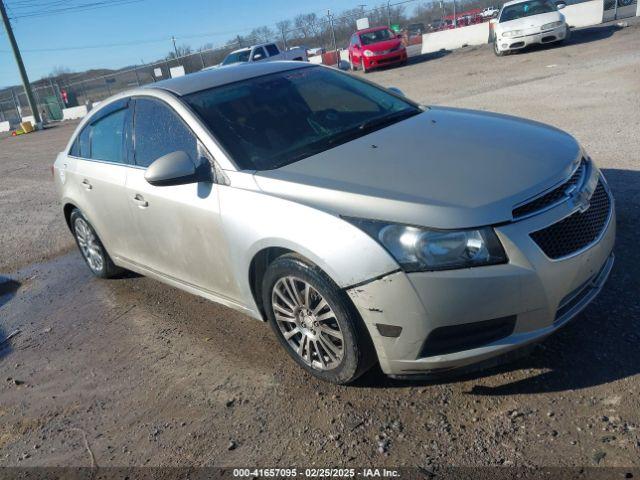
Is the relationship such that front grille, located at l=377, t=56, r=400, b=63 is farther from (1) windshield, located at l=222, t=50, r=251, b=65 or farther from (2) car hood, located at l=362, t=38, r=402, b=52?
(1) windshield, located at l=222, t=50, r=251, b=65

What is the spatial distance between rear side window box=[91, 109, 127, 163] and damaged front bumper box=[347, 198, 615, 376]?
103 inches

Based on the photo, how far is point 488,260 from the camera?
2482 millimetres

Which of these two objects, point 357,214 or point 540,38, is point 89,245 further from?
point 540,38

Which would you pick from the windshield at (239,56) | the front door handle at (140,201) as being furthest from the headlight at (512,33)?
the front door handle at (140,201)

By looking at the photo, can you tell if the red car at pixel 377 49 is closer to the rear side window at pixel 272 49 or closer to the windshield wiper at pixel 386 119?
the rear side window at pixel 272 49

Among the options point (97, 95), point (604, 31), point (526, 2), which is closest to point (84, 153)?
point (526, 2)

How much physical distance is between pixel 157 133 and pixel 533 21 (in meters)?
16.4

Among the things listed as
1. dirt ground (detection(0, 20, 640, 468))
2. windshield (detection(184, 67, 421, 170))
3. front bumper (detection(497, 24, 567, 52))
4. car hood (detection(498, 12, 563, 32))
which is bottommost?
dirt ground (detection(0, 20, 640, 468))

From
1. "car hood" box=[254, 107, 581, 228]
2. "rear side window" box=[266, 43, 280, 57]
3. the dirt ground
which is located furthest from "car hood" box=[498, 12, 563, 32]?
"car hood" box=[254, 107, 581, 228]

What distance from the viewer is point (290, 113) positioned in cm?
374

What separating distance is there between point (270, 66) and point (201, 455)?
286 cm

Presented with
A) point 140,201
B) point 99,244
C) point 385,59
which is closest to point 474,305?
point 140,201

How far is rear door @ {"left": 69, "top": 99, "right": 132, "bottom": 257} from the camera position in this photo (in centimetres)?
430

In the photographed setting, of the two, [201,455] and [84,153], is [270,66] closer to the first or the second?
[84,153]
